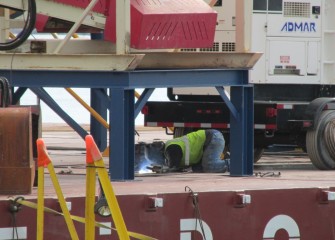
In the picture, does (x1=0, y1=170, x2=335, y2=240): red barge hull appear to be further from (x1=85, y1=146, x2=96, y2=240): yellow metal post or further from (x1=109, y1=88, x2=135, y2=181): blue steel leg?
(x1=85, y1=146, x2=96, y2=240): yellow metal post

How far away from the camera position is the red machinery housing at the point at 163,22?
14461 millimetres

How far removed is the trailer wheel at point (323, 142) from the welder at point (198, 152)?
6.85 feet

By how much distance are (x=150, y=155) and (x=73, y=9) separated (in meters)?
2.88

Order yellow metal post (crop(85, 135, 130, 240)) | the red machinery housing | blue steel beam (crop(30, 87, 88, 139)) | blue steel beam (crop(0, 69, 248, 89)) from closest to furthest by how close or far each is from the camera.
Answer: yellow metal post (crop(85, 135, 130, 240)) → blue steel beam (crop(0, 69, 248, 89)) → the red machinery housing → blue steel beam (crop(30, 87, 88, 139))

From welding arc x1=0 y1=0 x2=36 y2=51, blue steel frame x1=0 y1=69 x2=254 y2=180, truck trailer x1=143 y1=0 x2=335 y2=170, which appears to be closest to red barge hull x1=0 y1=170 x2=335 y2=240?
blue steel frame x1=0 y1=69 x2=254 y2=180

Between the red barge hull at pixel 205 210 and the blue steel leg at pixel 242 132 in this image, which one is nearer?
the red barge hull at pixel 205 210

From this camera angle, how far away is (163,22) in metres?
14.7

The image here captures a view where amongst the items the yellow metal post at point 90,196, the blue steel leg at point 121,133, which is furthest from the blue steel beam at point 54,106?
the yellow metal post at point 90,196

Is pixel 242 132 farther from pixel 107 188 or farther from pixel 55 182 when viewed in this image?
pixel 107 188

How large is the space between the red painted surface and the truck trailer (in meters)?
5.96

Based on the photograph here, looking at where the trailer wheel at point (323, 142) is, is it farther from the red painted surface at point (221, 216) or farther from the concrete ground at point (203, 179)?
the red painted surface at point (221, 216)

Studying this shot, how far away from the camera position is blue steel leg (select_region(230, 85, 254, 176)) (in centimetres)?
1582

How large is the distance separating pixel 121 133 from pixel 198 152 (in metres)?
2.58

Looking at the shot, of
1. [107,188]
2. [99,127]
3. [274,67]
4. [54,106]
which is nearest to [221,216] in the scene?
[107,188]
